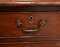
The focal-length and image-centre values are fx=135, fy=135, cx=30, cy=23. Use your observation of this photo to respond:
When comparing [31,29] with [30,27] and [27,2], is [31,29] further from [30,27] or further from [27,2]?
[27,2]

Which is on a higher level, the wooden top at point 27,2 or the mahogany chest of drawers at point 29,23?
the wooden top at point 27,2

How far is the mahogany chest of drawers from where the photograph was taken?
0.58 meters

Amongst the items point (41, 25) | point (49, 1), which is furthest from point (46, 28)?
point (49, 1)

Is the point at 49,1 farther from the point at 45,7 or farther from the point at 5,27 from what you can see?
the point at 5,27

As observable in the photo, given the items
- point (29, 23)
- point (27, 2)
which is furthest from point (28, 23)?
point (27, 2)

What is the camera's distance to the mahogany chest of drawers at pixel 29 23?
1.90 ft

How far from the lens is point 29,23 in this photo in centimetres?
63

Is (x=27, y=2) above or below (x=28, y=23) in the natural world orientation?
above

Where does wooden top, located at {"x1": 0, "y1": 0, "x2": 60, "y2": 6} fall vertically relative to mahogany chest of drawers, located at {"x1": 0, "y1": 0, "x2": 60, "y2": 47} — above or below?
above

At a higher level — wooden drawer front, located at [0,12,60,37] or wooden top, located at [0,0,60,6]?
wooden top, located at [0,0,60,6]

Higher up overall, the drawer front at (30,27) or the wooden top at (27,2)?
the wooden top at (27,2)

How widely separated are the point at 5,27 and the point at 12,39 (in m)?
0.07

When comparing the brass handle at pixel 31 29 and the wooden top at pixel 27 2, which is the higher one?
the wooden top at pixel 27 2

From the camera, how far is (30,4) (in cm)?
57
